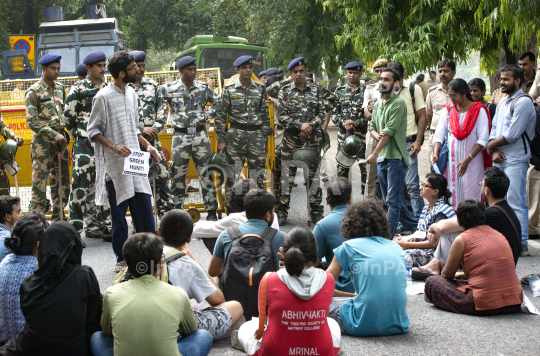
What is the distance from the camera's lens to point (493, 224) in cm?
487

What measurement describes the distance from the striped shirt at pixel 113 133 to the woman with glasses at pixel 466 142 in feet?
12.0

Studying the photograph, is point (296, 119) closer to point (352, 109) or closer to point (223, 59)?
point (352, 109)

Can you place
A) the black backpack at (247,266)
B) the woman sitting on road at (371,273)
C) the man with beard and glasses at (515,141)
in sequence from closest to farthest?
1. the woman sitting on road at (371,273)
2. the black backpack at (247,266)
3. the man with beard and glasses at (515,141)

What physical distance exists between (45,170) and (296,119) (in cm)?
348

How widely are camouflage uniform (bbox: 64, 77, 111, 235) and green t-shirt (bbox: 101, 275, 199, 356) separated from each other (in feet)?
13.6

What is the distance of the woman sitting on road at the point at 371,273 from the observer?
381 cm

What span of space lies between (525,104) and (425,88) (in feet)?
41.6

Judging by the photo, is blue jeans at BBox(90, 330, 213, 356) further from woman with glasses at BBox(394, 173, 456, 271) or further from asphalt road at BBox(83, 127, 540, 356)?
woman with glasses at BBox(394, 173, 456, 271)

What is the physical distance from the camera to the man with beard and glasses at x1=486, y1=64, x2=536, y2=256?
613cm

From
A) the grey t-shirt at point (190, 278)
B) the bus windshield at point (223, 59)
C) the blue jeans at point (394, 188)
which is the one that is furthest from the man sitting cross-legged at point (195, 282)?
the bus windshield at point (223, 59)

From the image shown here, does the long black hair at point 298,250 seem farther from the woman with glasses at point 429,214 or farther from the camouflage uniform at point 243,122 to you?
the camouflage uniform at point 243,122

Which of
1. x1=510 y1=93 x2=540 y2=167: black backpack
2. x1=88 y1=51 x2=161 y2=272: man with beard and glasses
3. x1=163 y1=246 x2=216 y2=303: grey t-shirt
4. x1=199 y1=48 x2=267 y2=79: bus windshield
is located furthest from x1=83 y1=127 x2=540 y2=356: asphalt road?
x1=199 y1=48 x2=267 y2=79: bus windshield

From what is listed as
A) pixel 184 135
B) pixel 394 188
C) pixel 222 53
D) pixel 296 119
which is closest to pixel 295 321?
pixel 394 188

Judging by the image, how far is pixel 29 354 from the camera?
10.8 feet
